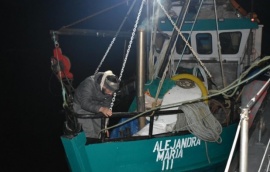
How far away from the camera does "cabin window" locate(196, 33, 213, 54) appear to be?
952 centimetres

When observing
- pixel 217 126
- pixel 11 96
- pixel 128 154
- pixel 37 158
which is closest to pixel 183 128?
pixel 217 126

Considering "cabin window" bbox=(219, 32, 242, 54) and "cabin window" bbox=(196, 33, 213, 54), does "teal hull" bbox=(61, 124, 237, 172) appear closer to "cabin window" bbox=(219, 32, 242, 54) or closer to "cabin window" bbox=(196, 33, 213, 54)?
"cabin window" bbox=(219, 32, 242, 54)

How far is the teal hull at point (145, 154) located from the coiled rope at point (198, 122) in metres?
0.16

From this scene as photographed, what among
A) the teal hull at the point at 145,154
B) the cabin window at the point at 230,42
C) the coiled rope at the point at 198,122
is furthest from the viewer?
the cabin window at the point at 230,42

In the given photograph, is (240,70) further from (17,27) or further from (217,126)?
(17,27)

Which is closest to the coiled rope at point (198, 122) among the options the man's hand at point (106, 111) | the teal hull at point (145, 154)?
the teal hull at point (145, 154)

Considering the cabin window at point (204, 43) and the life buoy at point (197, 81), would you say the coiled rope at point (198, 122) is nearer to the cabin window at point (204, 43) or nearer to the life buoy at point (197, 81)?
the life buoy at point (197, 81)

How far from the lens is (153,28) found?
22.2 feet

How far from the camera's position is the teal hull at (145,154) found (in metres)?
4.68

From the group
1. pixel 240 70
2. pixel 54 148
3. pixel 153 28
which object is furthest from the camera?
pixel 54 148

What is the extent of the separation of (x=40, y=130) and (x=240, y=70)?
7022mm

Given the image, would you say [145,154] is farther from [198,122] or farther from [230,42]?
[230,42]

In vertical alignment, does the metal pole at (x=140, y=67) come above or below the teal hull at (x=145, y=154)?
above

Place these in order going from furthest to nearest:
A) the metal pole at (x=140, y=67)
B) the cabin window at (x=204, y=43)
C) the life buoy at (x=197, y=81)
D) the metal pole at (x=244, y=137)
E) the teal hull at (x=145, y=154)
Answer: the cabin window at (x=204, y=43)
the life buoy at (x=197, y=81)
the metal pole at (x=140, y=67)
the teal hull at (x=145, y=154)
the metal pole at (x=244, y=137)
